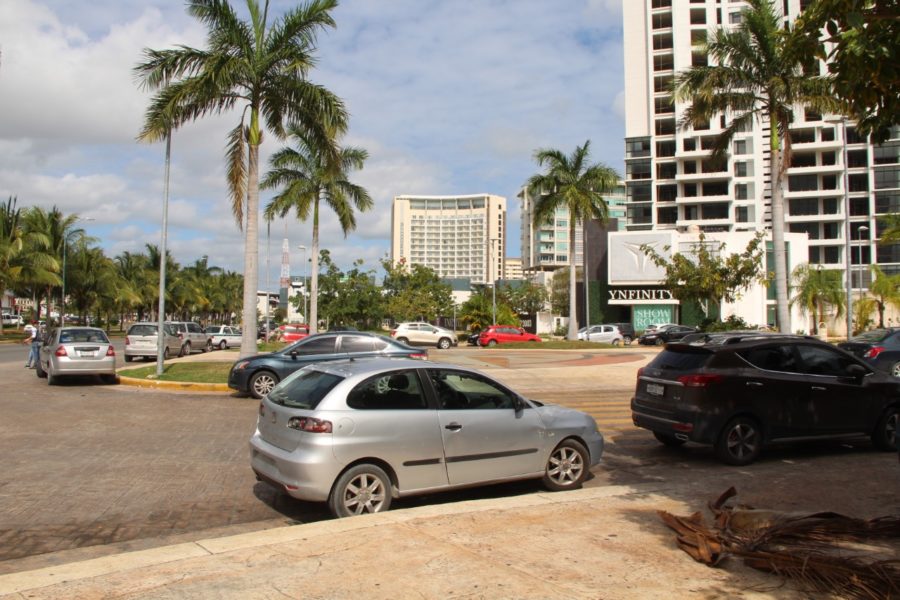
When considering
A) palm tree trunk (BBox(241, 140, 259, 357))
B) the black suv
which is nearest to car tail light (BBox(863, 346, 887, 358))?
the black suv

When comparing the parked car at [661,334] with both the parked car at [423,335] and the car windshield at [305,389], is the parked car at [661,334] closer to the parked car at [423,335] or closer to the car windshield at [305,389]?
the parked car at [423,335]

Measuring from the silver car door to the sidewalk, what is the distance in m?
0.85

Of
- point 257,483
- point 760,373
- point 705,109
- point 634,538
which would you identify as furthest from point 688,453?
point 705,109

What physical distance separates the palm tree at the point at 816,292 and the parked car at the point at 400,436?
5646 centimetres

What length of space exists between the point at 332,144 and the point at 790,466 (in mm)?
17068

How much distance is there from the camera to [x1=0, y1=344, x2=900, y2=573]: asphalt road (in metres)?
6.28

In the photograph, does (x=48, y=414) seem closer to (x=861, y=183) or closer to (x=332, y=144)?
(x=332, y=144)

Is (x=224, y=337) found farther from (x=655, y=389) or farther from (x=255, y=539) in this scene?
(x=255, y=539)

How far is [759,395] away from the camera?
889cm

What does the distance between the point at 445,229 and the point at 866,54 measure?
189 m

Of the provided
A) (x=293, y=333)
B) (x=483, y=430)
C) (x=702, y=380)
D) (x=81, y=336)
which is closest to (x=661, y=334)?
(x=293, y=333)

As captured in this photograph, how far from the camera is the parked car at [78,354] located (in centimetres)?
1811

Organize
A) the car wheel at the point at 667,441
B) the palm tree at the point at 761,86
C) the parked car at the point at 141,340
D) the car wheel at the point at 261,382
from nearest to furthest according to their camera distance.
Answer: the car wheel at the point at 667,441 → the car wheel at the point at 261,382 → the palm tree at the point at 761,86 → the parked car at the point at 141,340

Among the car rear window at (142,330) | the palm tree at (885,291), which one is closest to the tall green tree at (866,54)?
the car rear window at (142,330)
